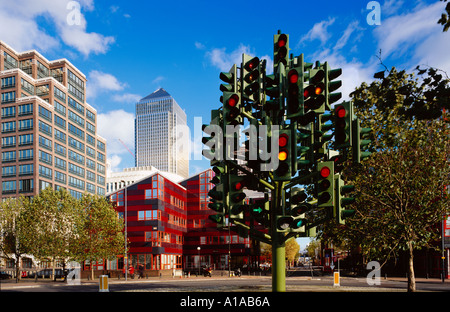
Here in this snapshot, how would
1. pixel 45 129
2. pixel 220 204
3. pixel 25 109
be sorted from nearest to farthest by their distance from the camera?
pixel 220 204 → pixel 25 109 → pixel 45 129

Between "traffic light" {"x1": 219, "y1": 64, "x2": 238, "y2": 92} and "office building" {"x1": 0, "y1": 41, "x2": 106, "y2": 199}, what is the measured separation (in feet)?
287

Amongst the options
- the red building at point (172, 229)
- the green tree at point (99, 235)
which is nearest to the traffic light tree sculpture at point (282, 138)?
the green tree at point (99, 235)

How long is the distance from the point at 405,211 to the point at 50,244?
42860mm

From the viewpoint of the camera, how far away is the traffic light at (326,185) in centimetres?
888

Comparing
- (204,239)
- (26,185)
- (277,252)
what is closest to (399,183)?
(277,252)

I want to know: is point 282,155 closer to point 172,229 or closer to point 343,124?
point 343,124

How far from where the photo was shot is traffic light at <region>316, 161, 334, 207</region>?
888cm

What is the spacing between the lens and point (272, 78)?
10836mm

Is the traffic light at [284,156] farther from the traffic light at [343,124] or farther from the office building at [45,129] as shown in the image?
the office building at [45,129]

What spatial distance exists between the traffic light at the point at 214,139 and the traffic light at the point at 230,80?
114 cm

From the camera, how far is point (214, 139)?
33.1ft

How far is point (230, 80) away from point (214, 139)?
4.99 feet
